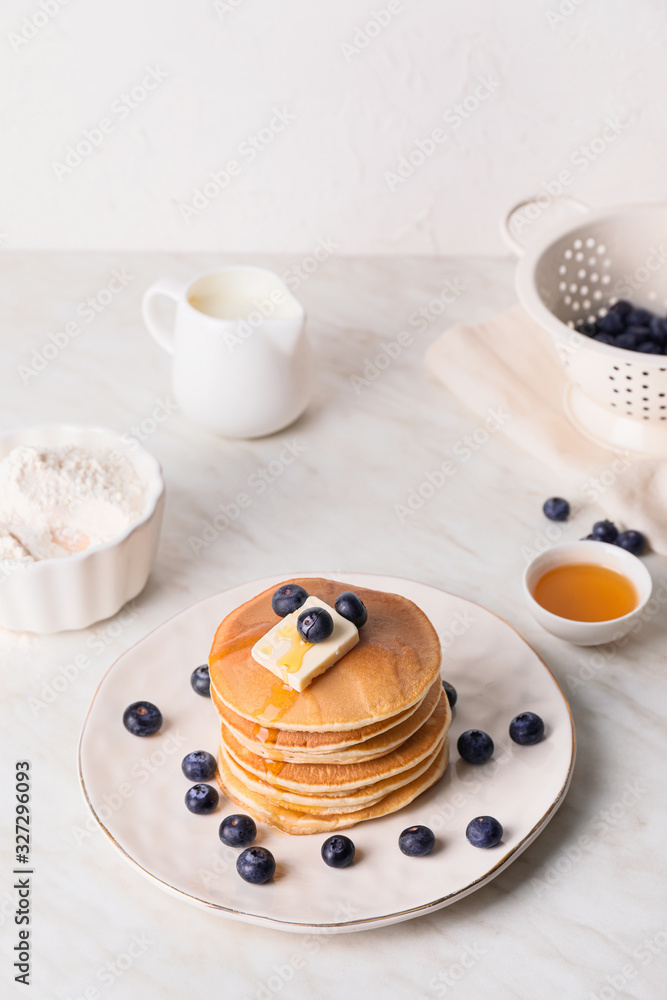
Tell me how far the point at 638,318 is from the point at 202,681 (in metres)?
0.90

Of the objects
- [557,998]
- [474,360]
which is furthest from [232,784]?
[474,360]

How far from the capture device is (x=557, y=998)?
914 millimetres

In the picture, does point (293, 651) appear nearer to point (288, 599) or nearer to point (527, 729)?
point (288, 599)

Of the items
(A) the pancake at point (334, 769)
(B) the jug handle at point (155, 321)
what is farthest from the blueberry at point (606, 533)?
(B) the jug handle at point (155, 321)

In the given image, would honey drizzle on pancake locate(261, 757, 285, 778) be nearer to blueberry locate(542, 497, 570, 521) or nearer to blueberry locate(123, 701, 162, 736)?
blueberry locate(123, 701, 162, 736)

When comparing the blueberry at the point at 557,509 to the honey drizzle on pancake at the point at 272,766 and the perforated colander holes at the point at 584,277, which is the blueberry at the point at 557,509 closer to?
the perforated colander holes at the point at 584,277

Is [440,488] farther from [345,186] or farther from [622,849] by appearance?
[345,186]

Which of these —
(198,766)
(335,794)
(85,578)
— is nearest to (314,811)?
(335,794)

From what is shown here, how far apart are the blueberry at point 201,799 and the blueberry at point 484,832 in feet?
0.85

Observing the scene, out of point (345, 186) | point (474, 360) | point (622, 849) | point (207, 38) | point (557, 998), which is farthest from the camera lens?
point (345, 186)

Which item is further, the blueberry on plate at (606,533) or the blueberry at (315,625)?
the blueberry on plate at (606,533)

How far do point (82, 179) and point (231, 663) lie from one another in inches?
51.1

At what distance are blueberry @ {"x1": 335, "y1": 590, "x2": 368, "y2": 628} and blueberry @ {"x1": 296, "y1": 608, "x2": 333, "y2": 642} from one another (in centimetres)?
3

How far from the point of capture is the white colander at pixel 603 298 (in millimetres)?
1420
